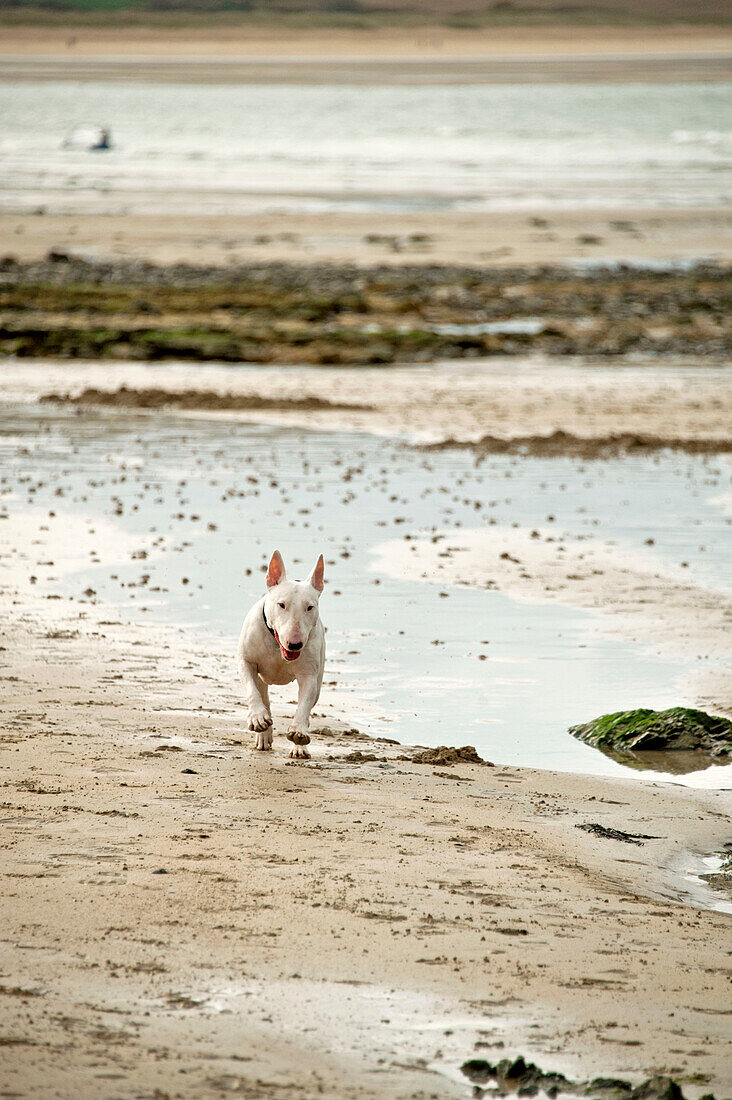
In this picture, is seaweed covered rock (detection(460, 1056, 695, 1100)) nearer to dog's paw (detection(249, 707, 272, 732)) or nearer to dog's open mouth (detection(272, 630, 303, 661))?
dog's open mouth (detection(272, 630, 303, 661))

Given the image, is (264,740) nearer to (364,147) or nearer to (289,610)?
Answer: (289,610)

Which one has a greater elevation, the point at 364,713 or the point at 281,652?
the point at 281,652

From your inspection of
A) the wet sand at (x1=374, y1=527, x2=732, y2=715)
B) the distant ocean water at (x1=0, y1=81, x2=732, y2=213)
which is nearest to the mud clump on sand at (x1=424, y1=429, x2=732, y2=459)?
the wet sand at (x1=374, y1=527, x2=732, y2=715)

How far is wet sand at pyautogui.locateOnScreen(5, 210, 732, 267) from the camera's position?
1983 inches

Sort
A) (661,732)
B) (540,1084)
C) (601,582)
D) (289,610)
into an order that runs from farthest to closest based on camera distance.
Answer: (601,582), (661,732), (289,610), (540,1084)

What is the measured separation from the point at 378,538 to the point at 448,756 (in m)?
6.81

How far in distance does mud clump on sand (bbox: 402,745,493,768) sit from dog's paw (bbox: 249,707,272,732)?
3.22ft

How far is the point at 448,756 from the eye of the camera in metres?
9.55

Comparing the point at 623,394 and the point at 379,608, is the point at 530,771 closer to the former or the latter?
the point at 379,608

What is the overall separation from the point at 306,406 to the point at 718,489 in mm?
8929

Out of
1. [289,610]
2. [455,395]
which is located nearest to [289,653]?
[289,610]

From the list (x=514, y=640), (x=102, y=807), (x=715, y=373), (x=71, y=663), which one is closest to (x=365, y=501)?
(x=514, y=640)

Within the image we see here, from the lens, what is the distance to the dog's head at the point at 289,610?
8586 millimetres

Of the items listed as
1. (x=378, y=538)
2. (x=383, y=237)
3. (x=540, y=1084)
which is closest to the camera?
(x=540, y=1084)
